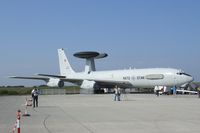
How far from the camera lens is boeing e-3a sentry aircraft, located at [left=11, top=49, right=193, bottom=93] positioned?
170ft

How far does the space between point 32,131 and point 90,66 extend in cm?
6747

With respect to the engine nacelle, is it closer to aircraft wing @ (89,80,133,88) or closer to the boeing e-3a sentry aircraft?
the boeing e-3a sentry aircraft

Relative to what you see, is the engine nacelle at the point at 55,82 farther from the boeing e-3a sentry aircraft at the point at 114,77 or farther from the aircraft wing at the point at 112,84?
the aircraft wing at the point at 112,84

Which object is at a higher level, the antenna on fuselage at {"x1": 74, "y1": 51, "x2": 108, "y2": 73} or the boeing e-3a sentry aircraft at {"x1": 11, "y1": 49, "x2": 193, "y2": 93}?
the antenna on fuselage at {"x1": 74, "y1": 51, "x2": 108, "y2": 73}

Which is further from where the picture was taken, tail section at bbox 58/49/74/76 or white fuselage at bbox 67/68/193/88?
tail section at bbox 58/49/74/76

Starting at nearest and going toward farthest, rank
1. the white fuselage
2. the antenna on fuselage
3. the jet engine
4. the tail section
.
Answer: the white fuselage → the jet engine → the antenna on fuselage → the tail section

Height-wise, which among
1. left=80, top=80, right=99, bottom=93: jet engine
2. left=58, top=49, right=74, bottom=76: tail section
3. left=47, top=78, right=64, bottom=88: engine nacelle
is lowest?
left=80, top=80, right=99, bottom=93: jet engine

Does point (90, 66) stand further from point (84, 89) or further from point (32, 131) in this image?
point (32, 131)

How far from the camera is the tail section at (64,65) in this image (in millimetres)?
77625

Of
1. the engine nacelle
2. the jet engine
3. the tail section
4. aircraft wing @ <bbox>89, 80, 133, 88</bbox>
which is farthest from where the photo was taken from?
the tail section

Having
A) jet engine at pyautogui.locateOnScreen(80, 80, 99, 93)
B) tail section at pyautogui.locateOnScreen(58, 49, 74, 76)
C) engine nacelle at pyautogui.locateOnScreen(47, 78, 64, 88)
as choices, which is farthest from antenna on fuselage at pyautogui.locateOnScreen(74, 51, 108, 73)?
jet engine at pyautogui.locateOnScreen(80, 80, 99, 93)

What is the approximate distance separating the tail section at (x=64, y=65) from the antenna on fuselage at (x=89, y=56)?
9.68 ft

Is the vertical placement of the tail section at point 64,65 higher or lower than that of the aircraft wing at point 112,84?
higher

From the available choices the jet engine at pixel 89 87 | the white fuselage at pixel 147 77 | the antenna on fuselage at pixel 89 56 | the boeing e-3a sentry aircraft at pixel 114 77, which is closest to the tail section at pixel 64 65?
the boeing e-3a sentry aircraft at pixel 114 77
